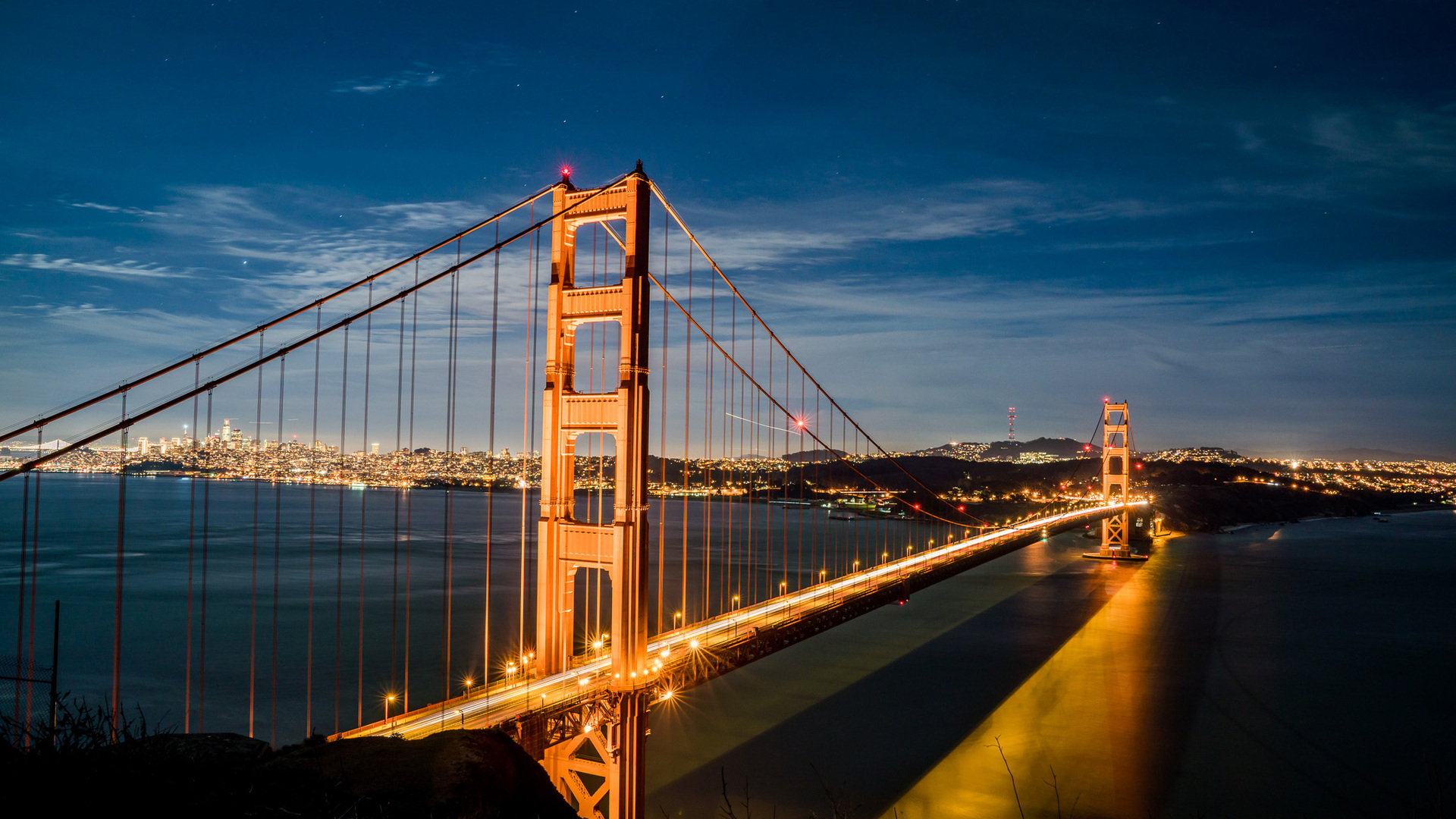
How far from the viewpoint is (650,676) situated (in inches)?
515

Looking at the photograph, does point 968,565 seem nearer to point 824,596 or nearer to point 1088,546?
point 824,596

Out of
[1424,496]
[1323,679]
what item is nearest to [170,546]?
[1323,679]

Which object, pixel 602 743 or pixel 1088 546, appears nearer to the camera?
pixel 602 743

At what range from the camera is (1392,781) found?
1914cm

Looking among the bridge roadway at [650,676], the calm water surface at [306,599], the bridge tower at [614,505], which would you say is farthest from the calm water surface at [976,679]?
the bridge roadway at [650,676]

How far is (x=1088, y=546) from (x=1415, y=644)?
44.7 metres

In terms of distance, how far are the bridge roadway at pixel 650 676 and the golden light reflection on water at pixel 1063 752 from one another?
4.47 meters

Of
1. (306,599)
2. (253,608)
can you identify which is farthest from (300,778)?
(306,599)

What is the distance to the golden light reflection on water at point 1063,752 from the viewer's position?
17406 millimetres

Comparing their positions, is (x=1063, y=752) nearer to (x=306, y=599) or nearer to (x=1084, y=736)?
(x=1084, y=736)

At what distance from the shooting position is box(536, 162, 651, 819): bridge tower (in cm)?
1260

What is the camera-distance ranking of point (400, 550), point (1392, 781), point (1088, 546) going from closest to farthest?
point (1392, 781) < point (400, 550) < point (1088, 546)

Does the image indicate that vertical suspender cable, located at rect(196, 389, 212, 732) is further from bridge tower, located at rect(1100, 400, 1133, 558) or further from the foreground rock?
bridge tower, located at rect(1100, 400, 1133, 558)

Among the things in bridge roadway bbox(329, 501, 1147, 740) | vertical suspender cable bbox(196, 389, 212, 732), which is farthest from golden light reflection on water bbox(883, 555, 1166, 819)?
vertical suspender cable bbox(196, 389, 212, 732)
